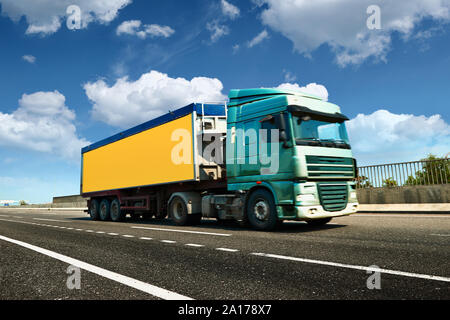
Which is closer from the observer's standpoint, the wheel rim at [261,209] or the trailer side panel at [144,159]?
the wheel rim at [261,209]

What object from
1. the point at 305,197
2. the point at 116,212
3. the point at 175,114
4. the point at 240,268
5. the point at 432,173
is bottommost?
the point at 240,268

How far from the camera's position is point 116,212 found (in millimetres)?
15500

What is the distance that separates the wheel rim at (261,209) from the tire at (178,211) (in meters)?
3.10

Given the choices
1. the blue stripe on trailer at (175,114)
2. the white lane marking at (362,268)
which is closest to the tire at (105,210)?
the blue stripe on trailer at (175,114)

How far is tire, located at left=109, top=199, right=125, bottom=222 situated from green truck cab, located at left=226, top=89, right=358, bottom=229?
7.61 meters

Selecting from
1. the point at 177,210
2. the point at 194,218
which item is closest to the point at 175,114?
the point at 177,210

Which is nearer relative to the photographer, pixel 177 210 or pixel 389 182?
pixel 177 210

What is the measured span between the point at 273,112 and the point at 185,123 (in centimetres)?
354

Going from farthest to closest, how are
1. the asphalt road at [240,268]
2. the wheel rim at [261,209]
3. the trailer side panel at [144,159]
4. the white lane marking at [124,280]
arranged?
the trailer side panel at [144,159] < the wheel rim at [261,209] < the asphalt road at [240,268] < the white lane marking at [124,280]

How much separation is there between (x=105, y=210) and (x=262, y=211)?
10372 mm

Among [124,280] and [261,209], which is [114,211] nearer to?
[261,209]

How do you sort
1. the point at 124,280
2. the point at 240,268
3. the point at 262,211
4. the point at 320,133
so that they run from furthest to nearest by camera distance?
1. the point at 262,211
2. the point at 320,133
3. the point at 240,268
4. the point at 124,280

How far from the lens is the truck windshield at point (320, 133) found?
813 centimetres

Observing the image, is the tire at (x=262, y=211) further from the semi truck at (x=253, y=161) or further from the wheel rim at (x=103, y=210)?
the wheel rim at (x=103, y=210)
